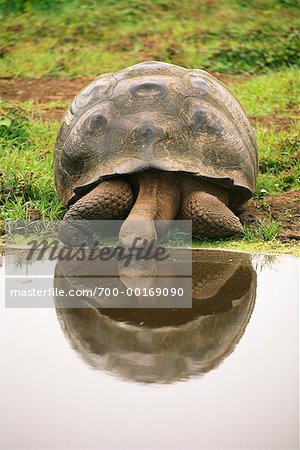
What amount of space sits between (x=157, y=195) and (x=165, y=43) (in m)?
6.20

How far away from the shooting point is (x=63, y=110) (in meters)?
8.71

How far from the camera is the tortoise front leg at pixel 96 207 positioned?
17.0 ft

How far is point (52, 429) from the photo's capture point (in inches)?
113

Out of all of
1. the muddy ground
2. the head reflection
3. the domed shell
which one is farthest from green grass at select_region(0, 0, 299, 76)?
the head reflection

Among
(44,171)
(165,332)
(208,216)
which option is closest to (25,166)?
(44,171)

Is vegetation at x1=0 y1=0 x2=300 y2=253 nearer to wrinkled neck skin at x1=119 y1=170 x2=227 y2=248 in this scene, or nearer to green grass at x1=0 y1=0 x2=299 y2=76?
green grass at x1=0 y1=0 x2=299 y2=76

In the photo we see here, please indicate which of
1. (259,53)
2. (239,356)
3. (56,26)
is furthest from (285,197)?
(56,26)

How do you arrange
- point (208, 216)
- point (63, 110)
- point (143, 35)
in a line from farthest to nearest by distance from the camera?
point (143, 35) < point (63, 110) < point (208, 216)

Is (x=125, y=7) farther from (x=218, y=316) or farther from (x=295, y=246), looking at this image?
(x=218, y=316)

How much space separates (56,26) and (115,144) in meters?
6.60
